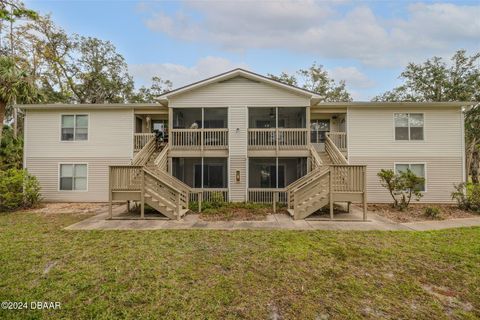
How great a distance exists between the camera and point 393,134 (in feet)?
41.0

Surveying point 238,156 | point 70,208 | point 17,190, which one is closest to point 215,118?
point 238,156

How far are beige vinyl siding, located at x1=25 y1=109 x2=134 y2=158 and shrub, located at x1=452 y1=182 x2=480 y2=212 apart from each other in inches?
653

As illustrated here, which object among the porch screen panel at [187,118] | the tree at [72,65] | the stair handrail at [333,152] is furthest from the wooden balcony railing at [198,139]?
the tree at [72,65]

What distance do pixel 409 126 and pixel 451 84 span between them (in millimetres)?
13940

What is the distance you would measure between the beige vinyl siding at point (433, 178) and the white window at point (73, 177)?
604 inches

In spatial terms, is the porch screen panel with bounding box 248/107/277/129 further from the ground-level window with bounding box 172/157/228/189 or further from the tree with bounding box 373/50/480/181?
the tree with bounding box 373/50/480/181

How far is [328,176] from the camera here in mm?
9109

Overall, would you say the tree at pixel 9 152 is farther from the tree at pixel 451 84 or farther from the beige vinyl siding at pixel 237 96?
the tree at pixel 451 84

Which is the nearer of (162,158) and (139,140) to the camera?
(162,158)

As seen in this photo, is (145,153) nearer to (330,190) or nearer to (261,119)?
(261,119)

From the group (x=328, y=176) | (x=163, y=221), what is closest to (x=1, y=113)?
(x=163, y=221)

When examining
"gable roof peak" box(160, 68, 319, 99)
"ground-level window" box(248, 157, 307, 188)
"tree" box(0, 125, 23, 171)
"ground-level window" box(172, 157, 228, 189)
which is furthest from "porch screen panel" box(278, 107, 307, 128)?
"tree" box(0, 125, 23, 171)

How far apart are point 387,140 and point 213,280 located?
12059 mm

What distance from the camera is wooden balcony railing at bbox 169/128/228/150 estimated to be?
12.3 metres
